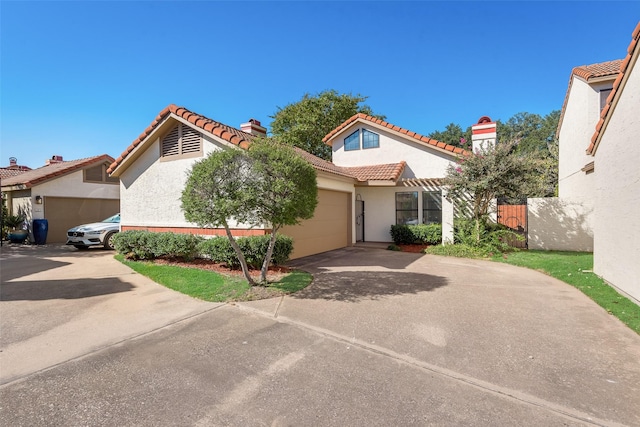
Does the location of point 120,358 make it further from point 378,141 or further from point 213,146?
point 378,141

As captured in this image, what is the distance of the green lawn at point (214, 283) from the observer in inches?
240

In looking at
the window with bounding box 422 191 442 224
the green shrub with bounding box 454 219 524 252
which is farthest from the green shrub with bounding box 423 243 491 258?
the window with bounding box 422 191 442 224

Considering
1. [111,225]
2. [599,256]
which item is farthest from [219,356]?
[111,225]

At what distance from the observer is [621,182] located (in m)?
6.10

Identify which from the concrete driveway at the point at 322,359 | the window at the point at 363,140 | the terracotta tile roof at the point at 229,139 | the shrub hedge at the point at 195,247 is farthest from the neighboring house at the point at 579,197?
the shrub hedge at the point at 195,247

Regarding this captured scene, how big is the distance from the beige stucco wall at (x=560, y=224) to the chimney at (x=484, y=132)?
2.96 metres

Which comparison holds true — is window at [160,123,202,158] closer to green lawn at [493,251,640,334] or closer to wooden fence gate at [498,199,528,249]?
green lawn at [493,251,640,334]

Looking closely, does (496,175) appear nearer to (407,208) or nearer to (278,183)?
(407,208)

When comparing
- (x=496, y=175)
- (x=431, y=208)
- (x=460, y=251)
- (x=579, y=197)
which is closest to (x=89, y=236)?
(x=431, y=208)

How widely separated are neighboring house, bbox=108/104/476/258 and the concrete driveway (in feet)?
11.9

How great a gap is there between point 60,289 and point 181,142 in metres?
5.31

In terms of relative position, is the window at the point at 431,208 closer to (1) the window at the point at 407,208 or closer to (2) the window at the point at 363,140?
(1) the window at the point at 407,208

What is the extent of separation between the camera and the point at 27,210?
16203mm

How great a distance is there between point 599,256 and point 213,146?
10398mm
